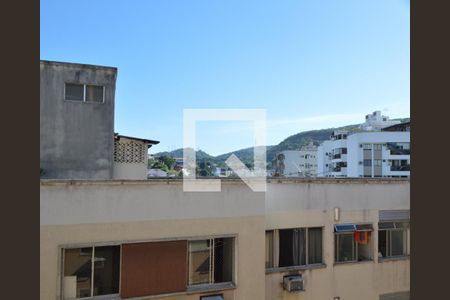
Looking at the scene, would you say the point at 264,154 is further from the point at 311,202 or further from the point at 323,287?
the point at 323,287

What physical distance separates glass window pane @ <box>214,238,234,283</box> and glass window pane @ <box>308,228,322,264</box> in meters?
2.21

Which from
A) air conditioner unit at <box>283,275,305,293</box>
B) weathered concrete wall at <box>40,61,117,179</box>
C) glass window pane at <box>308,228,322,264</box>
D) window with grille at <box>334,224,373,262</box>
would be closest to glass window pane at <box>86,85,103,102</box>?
weathered concrete wall at <box>40,61,117,179</box>

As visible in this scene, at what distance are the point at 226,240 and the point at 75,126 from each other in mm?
5770

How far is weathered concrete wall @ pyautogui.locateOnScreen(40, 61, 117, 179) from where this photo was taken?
8.91m

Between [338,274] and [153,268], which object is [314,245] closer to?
[338,274]

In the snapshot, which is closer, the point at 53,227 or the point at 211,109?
the point at 53,227

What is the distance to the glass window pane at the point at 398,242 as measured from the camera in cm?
837

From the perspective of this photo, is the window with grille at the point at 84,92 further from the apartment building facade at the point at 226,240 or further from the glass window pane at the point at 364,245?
the glass window pane at the point at 364,245

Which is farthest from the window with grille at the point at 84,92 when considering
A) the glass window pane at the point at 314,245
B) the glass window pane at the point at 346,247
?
the glass window pane at the point at 346,247

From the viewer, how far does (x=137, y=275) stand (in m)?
5.52

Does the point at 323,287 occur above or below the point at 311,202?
below

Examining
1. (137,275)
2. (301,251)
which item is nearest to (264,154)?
(301,251)

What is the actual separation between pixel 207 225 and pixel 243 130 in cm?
237

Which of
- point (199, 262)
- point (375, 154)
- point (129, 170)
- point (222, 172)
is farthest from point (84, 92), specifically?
point (375, 154)
